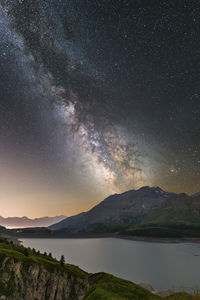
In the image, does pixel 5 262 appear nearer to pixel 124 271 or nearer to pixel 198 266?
pixel 124 271

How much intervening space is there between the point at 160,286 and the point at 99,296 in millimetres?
74194

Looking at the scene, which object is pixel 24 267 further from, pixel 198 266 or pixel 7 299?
pixel 198 266

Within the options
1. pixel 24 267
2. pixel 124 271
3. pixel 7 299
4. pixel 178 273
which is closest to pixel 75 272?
pixel 24 267

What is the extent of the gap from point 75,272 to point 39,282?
10049 mm

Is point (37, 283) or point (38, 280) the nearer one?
point (37, 283)

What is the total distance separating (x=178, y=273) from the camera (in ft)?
344

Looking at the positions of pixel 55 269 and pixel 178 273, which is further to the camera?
pixel 178 273

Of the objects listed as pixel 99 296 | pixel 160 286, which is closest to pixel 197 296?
pixel 99 296

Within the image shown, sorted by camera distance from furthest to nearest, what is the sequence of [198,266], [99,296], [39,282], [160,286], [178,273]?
[198,266]
[178,273]
[160,286]
[39,282]
[99,296]

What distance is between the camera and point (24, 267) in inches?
1773

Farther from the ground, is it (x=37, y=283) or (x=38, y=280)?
(x=38, y=280)

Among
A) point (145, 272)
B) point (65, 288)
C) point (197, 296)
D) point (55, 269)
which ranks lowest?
point (145, 272)

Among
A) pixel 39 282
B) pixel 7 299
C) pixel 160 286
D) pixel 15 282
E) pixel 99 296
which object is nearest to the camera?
pixel 99 296

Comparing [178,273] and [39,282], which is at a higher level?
[39,282]
